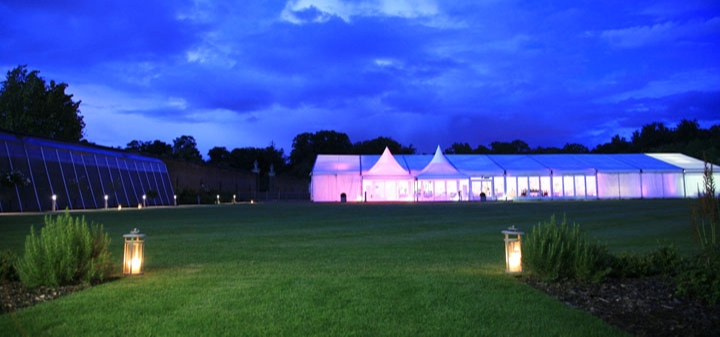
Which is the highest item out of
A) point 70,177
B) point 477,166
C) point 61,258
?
point 477,166

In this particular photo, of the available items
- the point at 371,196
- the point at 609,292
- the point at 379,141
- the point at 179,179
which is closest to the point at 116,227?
the point at 609,292

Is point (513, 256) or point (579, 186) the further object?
point (579, 186)

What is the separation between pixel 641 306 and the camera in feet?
15.3

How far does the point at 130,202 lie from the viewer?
3256 cm

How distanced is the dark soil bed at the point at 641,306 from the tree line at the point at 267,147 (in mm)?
38113

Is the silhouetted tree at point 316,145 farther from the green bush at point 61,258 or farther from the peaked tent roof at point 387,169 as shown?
the green bush at point 61,258

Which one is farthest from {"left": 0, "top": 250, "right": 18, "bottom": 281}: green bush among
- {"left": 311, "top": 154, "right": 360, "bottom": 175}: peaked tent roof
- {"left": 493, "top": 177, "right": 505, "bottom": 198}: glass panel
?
{"left": 493, "top": 177, "right": 505, "bottom": 198}: glass panel

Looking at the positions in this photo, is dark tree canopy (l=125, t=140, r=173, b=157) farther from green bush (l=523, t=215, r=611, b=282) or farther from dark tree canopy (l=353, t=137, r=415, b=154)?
green bush (l=523, t=215, r=611, b=282)

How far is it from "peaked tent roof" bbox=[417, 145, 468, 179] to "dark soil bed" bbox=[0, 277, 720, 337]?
30997 millimetres

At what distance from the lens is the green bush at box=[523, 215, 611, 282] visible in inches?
227

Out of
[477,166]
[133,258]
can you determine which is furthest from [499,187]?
[133,258]

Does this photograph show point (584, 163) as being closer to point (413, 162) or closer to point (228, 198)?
point (413, 162)

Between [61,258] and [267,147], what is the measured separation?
76040 millimetres

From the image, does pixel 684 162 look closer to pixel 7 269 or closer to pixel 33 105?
pixel 7 269
